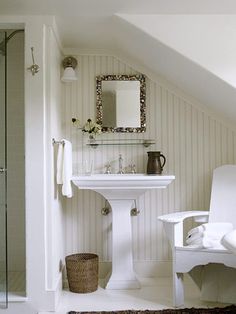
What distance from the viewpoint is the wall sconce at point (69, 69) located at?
3633 millimetres

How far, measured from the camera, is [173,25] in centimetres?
298

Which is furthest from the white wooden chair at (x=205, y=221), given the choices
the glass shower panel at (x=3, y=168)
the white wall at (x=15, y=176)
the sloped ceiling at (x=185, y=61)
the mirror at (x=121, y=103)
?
the white wall at (x=15, y=176)

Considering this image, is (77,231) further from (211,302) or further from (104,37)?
(104,37)

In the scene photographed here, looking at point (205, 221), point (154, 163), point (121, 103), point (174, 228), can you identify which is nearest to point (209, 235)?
point (174, 228)

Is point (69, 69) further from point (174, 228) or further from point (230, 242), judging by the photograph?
point (230, 242)

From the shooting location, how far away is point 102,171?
3.85 m

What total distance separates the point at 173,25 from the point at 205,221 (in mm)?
1615

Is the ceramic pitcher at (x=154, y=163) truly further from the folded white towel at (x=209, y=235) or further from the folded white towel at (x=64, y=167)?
the folded white towel at (x=64, y=167)

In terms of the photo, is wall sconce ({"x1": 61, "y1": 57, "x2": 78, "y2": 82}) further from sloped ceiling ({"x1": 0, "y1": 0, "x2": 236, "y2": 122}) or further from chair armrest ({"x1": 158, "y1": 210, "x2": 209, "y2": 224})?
chair armrest ({"x1": 158, "y1": 210, "x2": 209, "y2": 224})

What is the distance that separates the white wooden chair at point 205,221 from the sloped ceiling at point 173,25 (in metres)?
0.73

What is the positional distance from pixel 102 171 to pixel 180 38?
1464 millimetres

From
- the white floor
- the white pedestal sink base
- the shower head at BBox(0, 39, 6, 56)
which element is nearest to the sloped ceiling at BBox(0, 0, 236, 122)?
the shower head at BBox(0, 39, 6, 56)

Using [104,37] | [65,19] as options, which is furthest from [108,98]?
[65,19]

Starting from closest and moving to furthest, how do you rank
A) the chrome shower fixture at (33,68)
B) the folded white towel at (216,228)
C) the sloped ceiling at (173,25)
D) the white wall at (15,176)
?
the sloped ceiling at (173,25), the chrome shower fixture at (33,68), the folded white towel at (216,228), the white wall at (15,176)
